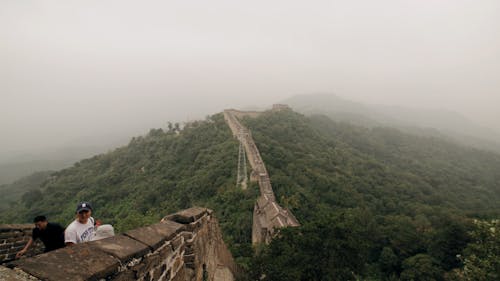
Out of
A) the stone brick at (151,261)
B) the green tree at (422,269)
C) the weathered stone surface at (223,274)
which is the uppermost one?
the stone brick at (151,261)

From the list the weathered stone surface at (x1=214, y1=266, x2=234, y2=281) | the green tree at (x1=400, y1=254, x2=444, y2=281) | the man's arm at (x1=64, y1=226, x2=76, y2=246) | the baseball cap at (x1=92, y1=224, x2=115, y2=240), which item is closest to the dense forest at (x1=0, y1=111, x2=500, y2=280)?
the green tree at (x1=400, y1=254, x2=444, y2=281)

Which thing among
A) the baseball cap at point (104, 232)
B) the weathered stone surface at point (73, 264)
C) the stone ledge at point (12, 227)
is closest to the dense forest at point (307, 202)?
the stone ledge at point (12, 227)

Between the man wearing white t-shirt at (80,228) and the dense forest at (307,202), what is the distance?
22.8 feet

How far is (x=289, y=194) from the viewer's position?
2455 cm

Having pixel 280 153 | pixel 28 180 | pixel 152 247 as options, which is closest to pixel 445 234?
pixel 280 153

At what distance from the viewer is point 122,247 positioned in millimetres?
2592

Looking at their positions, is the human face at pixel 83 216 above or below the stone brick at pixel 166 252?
above

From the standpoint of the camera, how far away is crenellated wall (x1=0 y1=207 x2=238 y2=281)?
1.92m

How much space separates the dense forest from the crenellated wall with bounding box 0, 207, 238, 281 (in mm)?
5968

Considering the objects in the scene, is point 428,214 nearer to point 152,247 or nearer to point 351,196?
point 351,196

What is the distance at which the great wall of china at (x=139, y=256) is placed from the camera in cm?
193

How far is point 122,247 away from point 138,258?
206 mm

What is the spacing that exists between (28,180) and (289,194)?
7415 cm

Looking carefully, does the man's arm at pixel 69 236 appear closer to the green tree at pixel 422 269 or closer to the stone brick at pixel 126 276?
the stone brick at pixel 126 276
